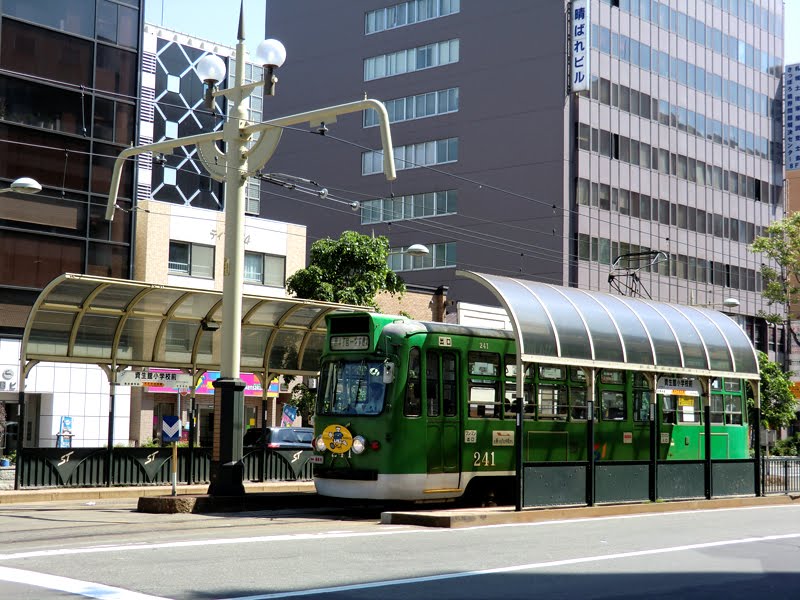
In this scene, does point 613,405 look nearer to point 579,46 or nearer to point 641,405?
point 641,405

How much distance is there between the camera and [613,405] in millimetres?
22938

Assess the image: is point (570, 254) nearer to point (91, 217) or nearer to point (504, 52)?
point (504, 52)

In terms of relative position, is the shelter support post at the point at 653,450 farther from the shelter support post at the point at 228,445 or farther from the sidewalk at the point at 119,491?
the shelter support post at the point at 228,445

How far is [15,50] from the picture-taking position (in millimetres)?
37250

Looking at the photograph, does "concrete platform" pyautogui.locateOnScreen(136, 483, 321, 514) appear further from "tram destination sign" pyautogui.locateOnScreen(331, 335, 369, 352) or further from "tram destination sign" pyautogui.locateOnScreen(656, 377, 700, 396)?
"tram destination sign" pyautogui.locateOnScreen(656, 377, 700, 396)

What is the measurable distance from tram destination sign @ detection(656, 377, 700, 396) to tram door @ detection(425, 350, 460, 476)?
5.36 m

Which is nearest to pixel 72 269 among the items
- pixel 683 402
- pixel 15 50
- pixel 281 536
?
pixel 15 50

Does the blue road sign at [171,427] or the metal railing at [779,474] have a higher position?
the blue road sign at [171,427]

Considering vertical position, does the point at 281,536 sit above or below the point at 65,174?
below

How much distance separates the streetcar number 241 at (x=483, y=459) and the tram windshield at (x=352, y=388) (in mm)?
2205

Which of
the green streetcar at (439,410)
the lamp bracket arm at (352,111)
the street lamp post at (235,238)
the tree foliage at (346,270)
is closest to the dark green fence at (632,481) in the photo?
the green streetcar at (439,410)

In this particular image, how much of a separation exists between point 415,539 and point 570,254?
157 feet

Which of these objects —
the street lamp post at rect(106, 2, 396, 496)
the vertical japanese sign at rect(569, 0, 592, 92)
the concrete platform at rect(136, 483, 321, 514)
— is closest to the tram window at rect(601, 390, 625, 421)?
the concrete platform at rect(136, 483, 321, 514)

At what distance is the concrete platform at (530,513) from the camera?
57.2 ft
